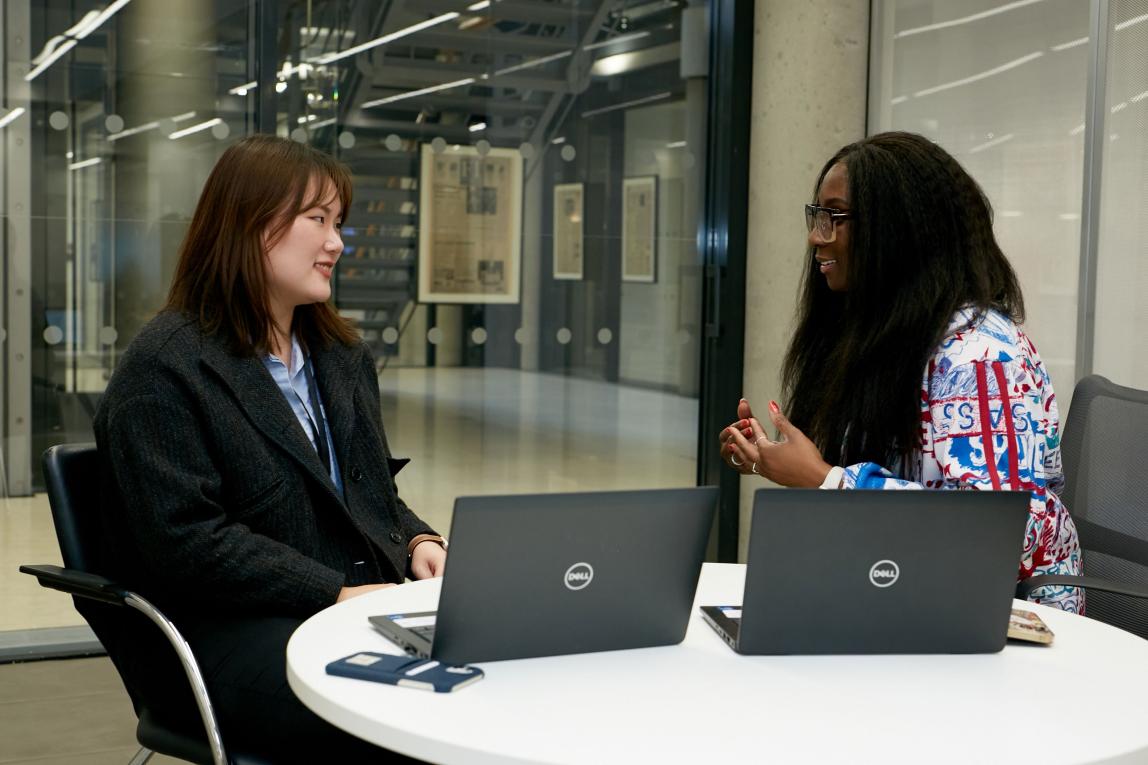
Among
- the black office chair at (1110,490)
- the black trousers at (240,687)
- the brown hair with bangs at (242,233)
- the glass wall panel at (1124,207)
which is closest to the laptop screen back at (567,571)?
the black trousers at (240,687)

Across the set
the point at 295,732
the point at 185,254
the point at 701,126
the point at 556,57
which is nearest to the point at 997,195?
the point at 701,126

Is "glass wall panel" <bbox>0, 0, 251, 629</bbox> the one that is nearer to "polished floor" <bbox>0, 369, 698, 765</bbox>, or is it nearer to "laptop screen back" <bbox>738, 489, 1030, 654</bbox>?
"polished floor" <bbox>0, 369, 698, 765</bbox>

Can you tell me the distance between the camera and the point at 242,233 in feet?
8.03

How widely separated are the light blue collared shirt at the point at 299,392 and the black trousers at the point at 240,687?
0.38 m

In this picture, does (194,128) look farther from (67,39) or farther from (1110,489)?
(1110,489)

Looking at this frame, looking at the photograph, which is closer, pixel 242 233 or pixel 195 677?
pixel 195 677

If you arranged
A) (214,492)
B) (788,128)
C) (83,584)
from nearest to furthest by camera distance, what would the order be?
(83,584), (214,492), (788,128)

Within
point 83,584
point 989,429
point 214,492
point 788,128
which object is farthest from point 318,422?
point 788,128

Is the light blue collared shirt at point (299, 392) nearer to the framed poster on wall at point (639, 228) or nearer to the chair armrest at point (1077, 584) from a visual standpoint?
the chair armrest at point (1077, 584)

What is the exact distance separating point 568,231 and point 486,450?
92 centimetres

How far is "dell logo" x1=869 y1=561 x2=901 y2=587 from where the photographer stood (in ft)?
5.45

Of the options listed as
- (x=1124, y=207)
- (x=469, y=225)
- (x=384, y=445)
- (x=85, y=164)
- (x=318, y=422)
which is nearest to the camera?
(x=318, y=422)

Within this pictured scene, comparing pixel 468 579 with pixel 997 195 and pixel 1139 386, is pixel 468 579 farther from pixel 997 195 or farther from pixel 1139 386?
pixel 997 195

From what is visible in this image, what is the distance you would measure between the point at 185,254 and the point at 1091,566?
6.33ft
